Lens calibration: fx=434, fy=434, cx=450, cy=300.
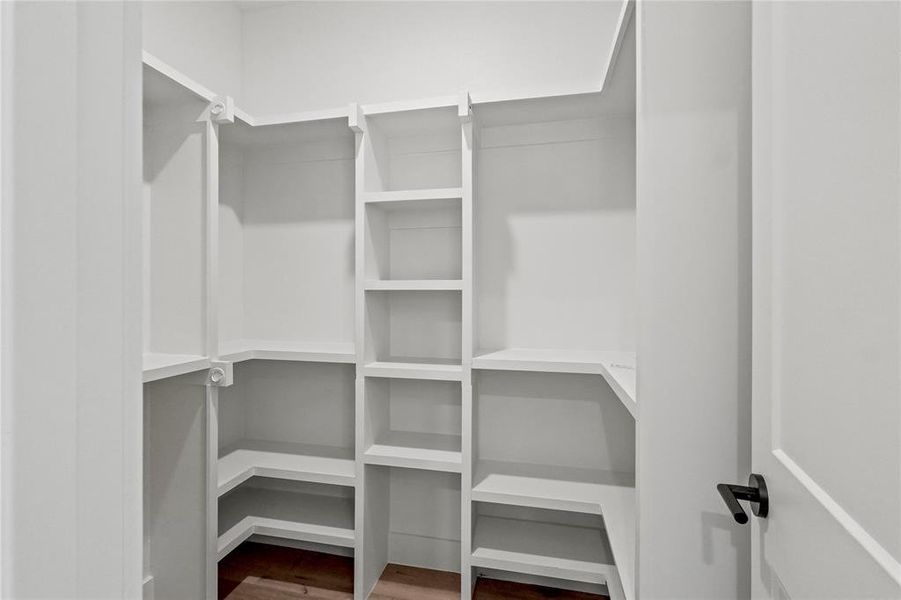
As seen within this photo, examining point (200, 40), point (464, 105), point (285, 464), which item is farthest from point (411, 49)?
point (285, 464)

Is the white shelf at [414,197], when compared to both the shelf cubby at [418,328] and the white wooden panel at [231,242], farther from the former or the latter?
the white wooden panel at [231,242]

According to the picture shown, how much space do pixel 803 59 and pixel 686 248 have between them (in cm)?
33

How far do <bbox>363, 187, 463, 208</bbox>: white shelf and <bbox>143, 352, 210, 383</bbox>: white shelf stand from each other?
762 millimetres

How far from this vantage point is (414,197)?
4.90ft

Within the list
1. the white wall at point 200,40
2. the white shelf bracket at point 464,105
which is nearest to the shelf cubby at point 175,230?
the white wall at point 200,40

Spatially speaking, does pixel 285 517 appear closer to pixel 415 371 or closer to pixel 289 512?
pixel 289 512

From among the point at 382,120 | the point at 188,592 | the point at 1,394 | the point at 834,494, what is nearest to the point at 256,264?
the point at 382,120

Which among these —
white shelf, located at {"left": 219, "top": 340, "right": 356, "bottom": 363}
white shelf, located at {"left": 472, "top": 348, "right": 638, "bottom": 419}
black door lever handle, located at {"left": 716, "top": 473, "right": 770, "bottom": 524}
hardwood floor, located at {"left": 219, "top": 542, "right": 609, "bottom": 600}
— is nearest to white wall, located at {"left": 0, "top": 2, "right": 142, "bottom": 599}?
black door lever handle, located at {"left": 716, "top": 473, "right": 770, "bottom": 524}

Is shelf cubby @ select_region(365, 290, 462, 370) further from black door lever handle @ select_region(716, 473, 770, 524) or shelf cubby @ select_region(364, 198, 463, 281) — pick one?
black door lever handle @ select_region(716, 473, 770, 524)

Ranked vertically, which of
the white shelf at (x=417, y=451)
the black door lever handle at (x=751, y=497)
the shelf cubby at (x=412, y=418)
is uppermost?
the black door lever handle at (x=751, y=497)

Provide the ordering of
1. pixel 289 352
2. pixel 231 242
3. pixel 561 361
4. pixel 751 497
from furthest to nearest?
pixel 231 242 → pixel 289 352 → pixel 561 361 → pixel 751 497

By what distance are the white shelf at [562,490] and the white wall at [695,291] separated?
0.39m

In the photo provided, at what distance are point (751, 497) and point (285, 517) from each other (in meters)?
1.64

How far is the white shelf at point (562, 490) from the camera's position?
1305 mm
